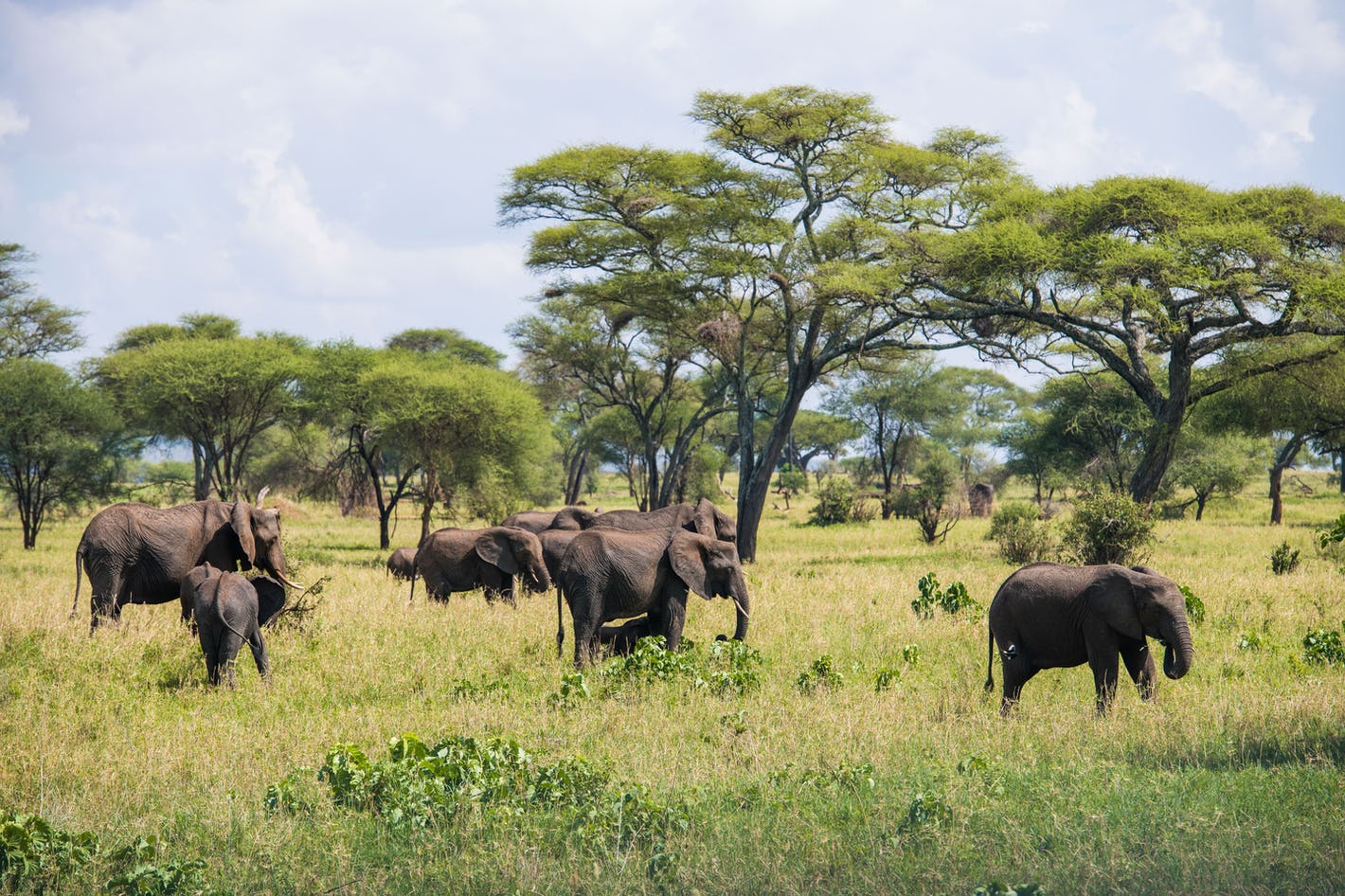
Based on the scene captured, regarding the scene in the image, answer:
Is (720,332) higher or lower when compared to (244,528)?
higher

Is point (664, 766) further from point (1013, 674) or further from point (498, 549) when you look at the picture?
point (498, 549)

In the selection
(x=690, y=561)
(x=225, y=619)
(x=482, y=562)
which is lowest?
(x=225, y=619)

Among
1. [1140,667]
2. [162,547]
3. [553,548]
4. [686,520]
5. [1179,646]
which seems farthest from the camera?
[553,548]

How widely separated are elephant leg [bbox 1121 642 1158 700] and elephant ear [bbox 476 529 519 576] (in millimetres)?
9500

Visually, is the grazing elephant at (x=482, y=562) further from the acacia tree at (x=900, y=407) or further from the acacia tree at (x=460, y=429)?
the acacia tree at (x=900, y=407)

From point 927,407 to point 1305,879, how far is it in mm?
53592

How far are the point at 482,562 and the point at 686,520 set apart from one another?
3.24m

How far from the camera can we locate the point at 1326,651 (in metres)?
11.3

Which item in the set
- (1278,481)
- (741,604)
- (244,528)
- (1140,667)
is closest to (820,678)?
(741,604)

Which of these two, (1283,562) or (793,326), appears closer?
(1283,562)

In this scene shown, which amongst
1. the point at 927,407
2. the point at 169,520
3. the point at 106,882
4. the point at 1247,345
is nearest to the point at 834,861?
the point at 106,882

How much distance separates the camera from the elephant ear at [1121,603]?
29.8 feet

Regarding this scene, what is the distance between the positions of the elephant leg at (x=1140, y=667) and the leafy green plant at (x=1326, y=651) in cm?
289

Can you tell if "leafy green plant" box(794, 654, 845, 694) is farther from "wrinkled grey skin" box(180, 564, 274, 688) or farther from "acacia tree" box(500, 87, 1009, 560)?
"acacia tree" box(500, 87, 1009, 560)
